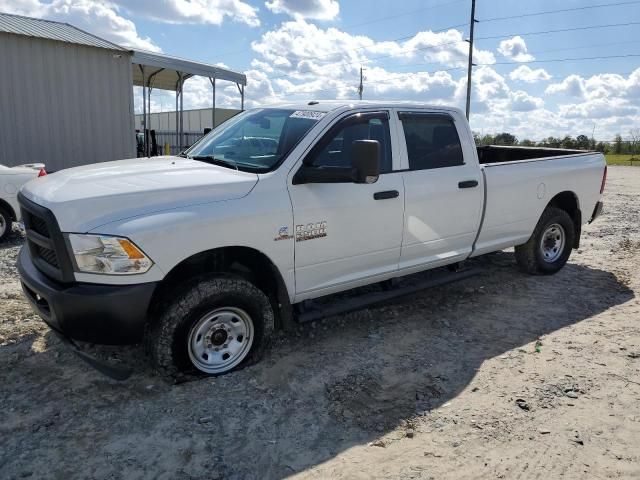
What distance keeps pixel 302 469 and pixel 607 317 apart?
3749mm

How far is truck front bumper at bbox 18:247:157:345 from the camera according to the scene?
3.17m

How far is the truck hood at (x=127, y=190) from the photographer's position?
10.5 ft

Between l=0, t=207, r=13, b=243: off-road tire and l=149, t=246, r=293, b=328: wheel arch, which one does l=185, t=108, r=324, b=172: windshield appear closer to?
l=149, t=246, r=293, b=328: wheel arch

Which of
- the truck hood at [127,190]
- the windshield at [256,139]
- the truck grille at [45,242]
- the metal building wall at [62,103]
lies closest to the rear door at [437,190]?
the windshield at [256,139]

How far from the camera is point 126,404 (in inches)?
135

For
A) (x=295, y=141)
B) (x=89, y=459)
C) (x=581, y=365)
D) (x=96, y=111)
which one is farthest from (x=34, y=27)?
(x=581, y=365)

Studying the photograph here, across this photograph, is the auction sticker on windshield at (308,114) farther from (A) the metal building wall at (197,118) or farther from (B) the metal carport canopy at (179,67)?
(A) the metal building wall at (197,118)

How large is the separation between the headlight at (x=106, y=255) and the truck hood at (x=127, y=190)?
3.3 inches

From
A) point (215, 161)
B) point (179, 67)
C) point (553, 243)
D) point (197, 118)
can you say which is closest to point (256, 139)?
point (215, 161)

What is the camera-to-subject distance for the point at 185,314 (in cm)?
343

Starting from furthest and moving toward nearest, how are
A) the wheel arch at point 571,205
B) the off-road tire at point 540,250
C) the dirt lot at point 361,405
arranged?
the wheel arch at point 571,205 → the off-road tire at point 540,250 → the dirt lot at point 361,405

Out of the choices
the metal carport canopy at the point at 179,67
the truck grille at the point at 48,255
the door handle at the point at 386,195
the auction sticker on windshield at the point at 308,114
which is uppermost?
the metal carport canopy at the point at 179,67

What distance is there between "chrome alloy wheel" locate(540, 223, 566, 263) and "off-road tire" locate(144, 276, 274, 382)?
4100mm

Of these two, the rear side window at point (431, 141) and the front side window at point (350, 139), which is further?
the rear side window at point (431, 141)
